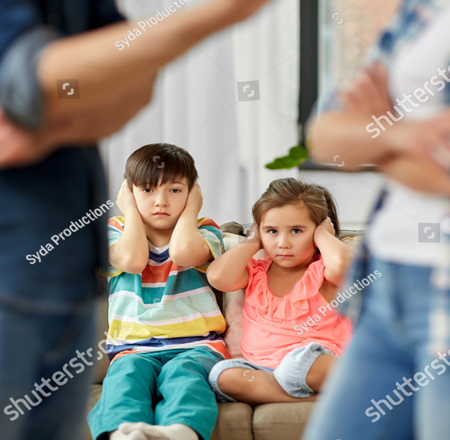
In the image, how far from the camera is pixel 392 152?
1.32 feet

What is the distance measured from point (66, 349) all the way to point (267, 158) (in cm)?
40

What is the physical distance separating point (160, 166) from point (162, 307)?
0.28 metres

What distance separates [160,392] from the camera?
998mm

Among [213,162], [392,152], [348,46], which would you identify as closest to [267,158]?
[213,162]

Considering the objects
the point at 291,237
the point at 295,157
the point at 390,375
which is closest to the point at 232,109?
the point at 295,157

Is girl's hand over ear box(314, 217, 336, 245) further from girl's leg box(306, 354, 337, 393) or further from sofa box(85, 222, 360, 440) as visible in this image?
girl's leg box(306, 354, 337, 393)

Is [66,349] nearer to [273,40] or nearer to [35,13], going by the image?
[35,13]

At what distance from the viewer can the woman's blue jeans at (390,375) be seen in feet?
1.25

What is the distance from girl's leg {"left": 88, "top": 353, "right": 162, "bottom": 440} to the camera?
2.86ft

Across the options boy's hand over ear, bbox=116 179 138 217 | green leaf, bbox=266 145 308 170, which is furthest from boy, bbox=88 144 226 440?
green leaf, bbox=266 145 308 170

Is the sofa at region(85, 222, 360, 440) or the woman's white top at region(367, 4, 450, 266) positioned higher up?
the woman's white top at region(367, 4, 450, 266)

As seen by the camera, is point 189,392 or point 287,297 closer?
point 189,392

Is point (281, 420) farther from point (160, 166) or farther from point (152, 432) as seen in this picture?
point (160, 166)

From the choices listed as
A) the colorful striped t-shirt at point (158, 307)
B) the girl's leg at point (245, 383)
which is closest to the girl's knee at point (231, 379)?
the girl's leg at point (245, 383)
